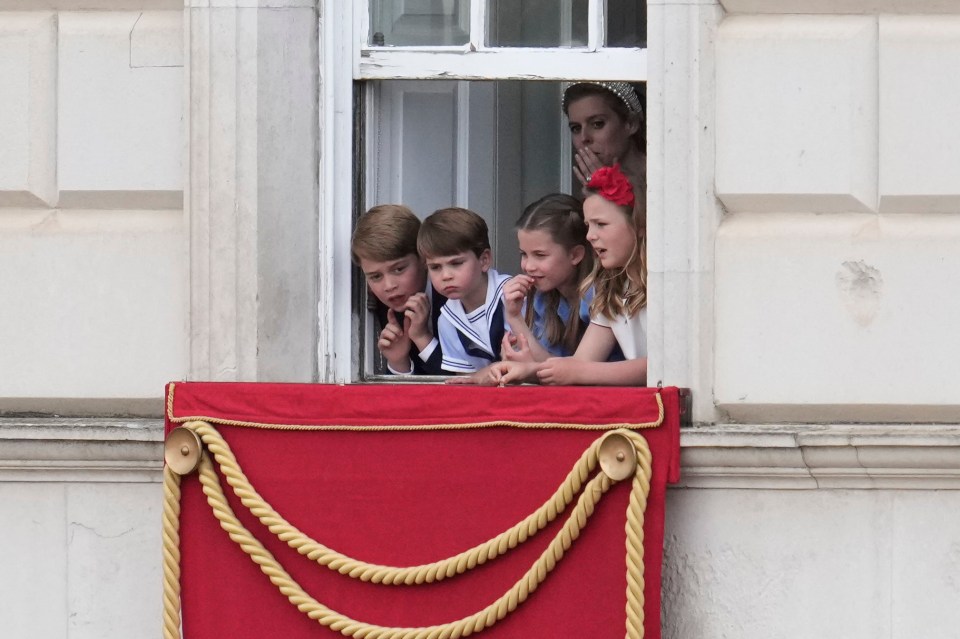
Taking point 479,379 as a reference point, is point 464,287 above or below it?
above

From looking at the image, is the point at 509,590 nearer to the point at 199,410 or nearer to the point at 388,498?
the point at 388,498

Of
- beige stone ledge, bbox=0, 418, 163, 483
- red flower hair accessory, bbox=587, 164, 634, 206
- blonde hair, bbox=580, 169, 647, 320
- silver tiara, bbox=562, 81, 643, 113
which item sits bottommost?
beige stone ledge, bbox=0, 418, 163, 483

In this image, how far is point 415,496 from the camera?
4.61m

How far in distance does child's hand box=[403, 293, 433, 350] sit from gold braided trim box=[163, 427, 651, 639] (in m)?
0.86

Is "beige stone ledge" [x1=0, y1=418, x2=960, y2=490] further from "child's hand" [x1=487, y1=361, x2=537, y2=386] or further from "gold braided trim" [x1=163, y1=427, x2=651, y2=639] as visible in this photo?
"child's hand" [x1=487, y1=361, x2=537, y2=386]

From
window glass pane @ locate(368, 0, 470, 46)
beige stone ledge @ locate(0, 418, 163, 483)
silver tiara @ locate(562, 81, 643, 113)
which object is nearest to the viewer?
beige stone ledge @ locate(0, 418, 163, 483)

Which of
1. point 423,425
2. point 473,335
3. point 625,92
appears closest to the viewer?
point 423,425

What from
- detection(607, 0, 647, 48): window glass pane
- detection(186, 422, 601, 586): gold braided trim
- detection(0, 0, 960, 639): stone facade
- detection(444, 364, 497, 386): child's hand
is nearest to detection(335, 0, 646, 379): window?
detection(607, 0, 647, 48): window glass pane

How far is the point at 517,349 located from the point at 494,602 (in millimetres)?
864

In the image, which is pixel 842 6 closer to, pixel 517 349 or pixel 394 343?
pixel 517 349

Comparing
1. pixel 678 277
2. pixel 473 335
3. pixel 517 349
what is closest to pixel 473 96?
pixel 473 335

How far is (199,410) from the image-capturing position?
187 inches

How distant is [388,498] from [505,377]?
1.65 feet

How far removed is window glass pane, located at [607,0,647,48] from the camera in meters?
5.12
